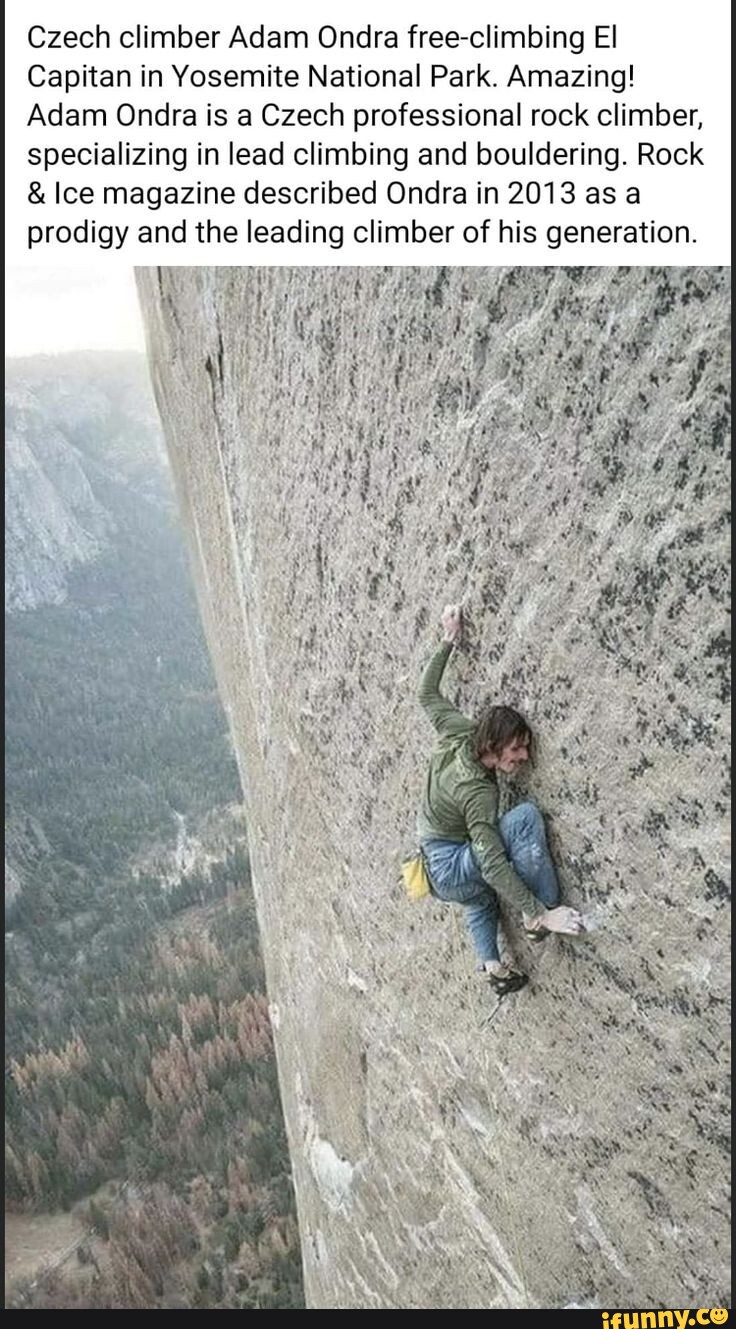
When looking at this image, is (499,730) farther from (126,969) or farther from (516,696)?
(126,969)

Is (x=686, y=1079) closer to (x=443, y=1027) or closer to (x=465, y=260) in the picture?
(x=443, y=1027)

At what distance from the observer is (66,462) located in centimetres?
8425

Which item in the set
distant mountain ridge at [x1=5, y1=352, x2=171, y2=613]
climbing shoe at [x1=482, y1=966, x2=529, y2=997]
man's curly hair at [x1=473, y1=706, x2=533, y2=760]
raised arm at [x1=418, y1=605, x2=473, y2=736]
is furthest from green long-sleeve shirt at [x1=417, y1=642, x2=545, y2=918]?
distant mountain ridge at [x1=5, y1=352, x2=171, y2=613]

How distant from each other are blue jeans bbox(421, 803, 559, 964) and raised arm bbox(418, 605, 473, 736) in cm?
34

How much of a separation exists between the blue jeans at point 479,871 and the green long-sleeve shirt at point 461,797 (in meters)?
0.03

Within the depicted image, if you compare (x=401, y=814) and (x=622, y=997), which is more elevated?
(x=401, y=814)

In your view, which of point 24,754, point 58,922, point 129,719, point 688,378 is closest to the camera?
point 688,378

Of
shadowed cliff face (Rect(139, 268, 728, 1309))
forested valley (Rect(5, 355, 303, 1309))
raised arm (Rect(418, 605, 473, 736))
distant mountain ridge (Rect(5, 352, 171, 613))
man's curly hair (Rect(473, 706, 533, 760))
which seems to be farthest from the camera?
distant mountain ridge (Rect(5, 352, 171, 613))

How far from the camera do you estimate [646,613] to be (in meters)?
2.34

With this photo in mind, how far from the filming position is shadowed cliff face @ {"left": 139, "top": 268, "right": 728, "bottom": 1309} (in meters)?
2.29

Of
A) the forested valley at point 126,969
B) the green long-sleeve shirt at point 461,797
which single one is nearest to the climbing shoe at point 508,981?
the green long-sleeve shirt at point 461,797

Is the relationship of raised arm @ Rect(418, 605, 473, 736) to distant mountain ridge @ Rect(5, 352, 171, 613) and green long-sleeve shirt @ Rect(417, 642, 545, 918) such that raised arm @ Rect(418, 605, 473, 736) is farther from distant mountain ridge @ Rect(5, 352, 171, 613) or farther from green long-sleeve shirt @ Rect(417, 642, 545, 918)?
distant mountain ridge @ Rect(5, 352, 171, 613)

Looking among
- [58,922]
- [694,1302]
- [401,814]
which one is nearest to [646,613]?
[401,814]
